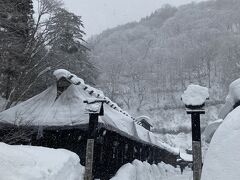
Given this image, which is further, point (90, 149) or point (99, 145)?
point (99, 145)

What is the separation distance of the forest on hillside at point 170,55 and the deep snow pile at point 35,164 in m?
50.7

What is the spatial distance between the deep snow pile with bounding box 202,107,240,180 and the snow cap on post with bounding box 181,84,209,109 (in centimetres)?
541

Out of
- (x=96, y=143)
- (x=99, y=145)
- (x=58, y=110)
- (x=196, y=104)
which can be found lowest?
(x=99, y=145)

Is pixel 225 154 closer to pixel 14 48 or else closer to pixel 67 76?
pixel 67 76

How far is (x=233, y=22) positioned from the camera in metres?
126

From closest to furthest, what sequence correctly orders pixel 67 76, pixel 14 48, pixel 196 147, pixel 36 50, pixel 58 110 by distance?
1. pixel 196 147
2. pixel 58 110
3. pixel 67 76
4. pixel 14 48
5. pixel 36 50

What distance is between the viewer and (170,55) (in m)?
110

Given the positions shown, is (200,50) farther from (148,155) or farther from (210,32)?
(148,155)

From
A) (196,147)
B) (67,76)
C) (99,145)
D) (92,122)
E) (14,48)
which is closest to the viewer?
(196,147)

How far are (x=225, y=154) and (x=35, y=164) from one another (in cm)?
455

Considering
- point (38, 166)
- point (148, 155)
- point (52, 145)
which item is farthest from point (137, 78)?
point (38, 166)

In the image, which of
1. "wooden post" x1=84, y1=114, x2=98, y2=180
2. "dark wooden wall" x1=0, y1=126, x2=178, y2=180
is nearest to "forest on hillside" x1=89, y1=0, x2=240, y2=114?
"dark wooden wall" x1=0, y1=126, x2=178, y2=180

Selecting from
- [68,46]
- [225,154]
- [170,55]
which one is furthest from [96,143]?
[170,55]

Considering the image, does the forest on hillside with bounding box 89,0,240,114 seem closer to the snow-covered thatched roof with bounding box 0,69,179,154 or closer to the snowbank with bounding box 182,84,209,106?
the snow-covered thatched roof with bounding box 0,69,179,154
